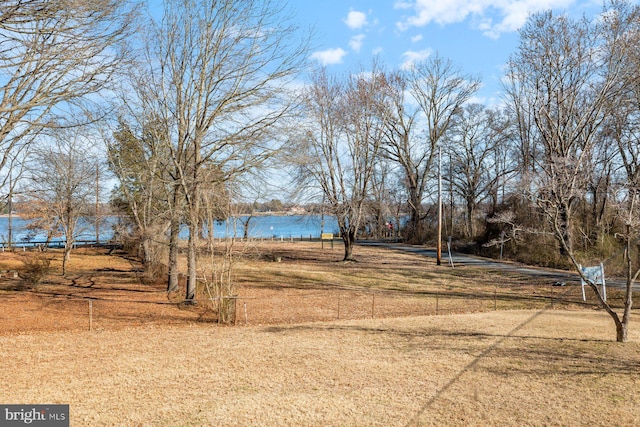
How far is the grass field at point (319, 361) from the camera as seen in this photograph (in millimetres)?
6629

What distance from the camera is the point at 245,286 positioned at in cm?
2147

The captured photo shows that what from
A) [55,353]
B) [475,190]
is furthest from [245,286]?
[475,190]

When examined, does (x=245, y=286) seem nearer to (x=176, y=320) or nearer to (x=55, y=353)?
(x=176, y=320)

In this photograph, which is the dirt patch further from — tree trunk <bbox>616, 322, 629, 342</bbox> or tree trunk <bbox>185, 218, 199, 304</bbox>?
tree trunk <bbox>616, 322, 629, 342</bbox>

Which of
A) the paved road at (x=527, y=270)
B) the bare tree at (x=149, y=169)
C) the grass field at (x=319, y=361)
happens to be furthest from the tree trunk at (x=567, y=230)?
the bare tree at (x=149, y=169)

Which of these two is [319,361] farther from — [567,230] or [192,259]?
[567,230]

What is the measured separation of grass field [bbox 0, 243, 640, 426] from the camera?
Result: 6.63 meters

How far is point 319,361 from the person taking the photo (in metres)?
9.32

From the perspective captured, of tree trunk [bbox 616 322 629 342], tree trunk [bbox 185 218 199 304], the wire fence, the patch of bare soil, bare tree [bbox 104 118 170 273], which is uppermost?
bare tree [bbox 104 118 170 273]

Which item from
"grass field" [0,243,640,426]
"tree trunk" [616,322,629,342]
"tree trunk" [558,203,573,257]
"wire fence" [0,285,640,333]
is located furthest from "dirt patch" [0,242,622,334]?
"tree trunk" [616,322,629,342]

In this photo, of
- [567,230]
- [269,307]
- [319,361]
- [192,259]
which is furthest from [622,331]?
[192,259]

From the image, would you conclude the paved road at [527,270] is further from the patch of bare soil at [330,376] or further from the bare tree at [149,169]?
the bare tree at [149,169]

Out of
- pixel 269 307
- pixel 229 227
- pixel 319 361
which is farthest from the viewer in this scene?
pixel 269 307

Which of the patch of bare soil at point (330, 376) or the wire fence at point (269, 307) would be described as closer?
the patch of bare soil at point (330, 376)
